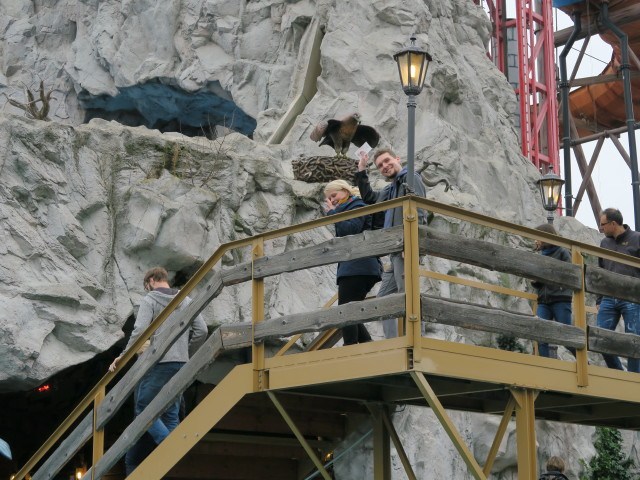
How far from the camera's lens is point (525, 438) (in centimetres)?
713

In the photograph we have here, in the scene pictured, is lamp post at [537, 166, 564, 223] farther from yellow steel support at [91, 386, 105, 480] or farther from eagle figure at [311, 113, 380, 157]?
yellow steel support at [91, 386, 105, 480]

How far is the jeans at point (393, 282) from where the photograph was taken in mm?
7113

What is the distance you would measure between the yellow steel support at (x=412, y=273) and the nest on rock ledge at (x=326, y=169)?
7491mm

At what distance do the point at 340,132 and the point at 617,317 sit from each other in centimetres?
617

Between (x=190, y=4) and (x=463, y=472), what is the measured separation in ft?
36.5

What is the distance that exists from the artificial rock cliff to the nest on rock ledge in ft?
0.86

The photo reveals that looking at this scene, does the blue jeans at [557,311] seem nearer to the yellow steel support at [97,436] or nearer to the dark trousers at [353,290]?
the dark trousers at [353,290]

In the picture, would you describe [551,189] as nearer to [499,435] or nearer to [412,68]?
[412,68]

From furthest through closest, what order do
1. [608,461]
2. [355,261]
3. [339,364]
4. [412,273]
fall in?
[608,461], [355,261], [339,364], [412,273]

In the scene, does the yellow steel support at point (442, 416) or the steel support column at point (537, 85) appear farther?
the steel support column at point (537, 85)

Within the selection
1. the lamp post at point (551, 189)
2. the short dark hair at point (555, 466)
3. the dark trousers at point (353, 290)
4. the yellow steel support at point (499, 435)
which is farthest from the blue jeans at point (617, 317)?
the lamp post at point (551, 189)

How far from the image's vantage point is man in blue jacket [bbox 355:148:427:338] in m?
7.19

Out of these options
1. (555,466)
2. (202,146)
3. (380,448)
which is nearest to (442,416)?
(380,448)

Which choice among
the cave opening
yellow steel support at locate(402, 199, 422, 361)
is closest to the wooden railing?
yellow steel support at locate(402, 199, 422, 361)
